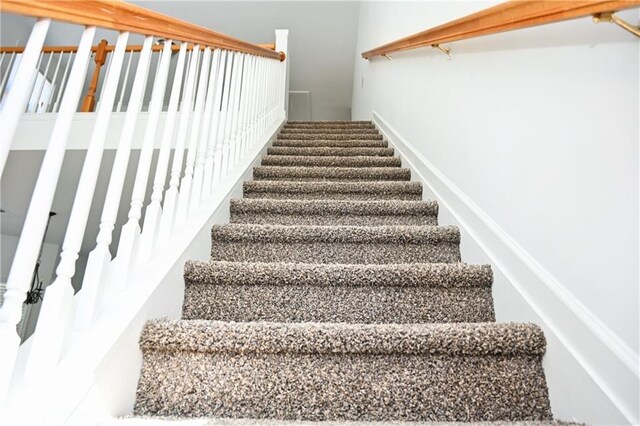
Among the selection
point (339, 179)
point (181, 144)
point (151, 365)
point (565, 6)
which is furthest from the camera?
point (339, 179)

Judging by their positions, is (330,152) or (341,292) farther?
(330,152)

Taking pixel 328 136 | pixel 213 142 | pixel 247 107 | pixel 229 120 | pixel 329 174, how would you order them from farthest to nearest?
pixel 328 136 < pixel 329 174 < pixel 247 107 < pixel 229 120 < pixel 213 142

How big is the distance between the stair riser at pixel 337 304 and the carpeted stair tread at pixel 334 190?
2.91 ft

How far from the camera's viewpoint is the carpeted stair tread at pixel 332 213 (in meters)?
1.74

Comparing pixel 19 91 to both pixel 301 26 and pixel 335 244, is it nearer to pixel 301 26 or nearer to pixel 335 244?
pixel 335 244

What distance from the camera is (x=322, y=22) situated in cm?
546

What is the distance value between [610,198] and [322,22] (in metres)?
5.44

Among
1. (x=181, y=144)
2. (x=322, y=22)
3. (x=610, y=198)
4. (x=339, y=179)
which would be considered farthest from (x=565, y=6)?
(x=322, y=22)

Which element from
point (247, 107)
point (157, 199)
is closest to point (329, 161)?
point (247, 107)

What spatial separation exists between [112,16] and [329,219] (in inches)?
45.6

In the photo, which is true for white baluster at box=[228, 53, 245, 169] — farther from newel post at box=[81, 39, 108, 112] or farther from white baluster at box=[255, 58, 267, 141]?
newel post at box=[81, 39, 108, 112]

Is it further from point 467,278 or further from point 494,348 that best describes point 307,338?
point 467,278

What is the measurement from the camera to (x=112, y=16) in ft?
2.60

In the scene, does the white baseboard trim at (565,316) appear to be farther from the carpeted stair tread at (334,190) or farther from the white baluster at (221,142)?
the white baluster at (221,142)
